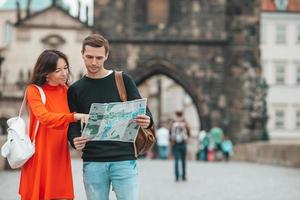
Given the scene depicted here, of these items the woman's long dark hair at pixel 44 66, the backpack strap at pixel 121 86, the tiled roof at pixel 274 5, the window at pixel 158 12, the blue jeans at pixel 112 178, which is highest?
the tiled roof at pixel 274 5

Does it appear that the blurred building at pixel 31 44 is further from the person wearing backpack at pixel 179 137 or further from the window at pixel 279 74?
the person wearing backpack at pixel 179 137

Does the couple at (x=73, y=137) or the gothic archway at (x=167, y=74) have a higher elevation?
the gothic archway at (x=167, y=74)

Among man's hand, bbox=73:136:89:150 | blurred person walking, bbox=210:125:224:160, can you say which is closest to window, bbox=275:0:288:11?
blurred person walking, bbox=210:125:224:160

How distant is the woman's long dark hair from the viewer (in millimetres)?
5184

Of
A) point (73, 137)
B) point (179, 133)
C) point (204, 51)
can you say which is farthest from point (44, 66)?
point (204, 51)

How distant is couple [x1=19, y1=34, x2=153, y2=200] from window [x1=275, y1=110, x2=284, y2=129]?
52397 millimetres

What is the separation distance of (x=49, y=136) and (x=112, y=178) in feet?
1.60

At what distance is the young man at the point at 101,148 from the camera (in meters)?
4.98

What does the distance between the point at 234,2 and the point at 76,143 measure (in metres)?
29.4

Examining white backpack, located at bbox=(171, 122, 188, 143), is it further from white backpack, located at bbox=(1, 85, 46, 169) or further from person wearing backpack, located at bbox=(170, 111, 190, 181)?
white backpack, located at bbox=(1, 85, 46, 169)

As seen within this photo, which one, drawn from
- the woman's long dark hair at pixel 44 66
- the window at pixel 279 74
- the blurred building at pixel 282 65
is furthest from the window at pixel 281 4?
the woman's long dark hair at pixel 44 66

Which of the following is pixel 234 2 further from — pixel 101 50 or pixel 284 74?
pixel 101 50

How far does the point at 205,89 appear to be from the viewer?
33344mm

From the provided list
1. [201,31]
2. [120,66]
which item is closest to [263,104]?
[201,31]
